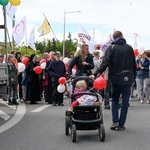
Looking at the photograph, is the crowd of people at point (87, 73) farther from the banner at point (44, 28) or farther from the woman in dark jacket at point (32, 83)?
the banner at point (44, 28)

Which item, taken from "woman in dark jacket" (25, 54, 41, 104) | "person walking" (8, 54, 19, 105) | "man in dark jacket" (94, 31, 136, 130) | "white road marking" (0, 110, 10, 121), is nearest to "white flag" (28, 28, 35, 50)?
"woman in dark jacket" (25, 54, 41, 104)

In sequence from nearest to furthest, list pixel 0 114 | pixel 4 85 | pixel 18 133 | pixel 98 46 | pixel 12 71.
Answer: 1. pixel 18 133
2. pixel 4 85
3. pixel 0 114
4. pixel 12 71
5. pixel 98 46

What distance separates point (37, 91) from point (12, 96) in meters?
1.20

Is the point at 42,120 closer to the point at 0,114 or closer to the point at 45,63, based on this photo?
the point at 0,114

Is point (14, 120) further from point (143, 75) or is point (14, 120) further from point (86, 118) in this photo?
point (143, 75)

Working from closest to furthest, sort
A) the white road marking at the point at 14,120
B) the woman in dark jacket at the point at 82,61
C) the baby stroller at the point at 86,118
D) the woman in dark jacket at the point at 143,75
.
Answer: the baby stroller at the point at 86,118
the white road marking at the point at 14,120
the woman in dark jacket at the point at 82,61
the woman in dark jacket at the point at 143,75

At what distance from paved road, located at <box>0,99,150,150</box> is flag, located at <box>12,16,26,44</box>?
35.2 feet

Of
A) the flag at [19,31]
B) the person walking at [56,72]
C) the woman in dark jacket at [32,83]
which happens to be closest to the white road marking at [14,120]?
the person walking at [56,72]

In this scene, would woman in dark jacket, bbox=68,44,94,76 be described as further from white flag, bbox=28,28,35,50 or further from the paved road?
white flag, bbox=28,28,35,50

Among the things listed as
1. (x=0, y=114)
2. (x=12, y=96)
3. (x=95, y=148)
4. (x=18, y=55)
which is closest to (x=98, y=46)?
(x=18, y=55)

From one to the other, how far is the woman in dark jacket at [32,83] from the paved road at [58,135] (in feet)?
13.8

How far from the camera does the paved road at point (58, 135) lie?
24.5ft

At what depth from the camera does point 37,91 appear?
1616cm

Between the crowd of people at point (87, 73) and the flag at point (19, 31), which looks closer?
the crowd of people at point (87, 73)
